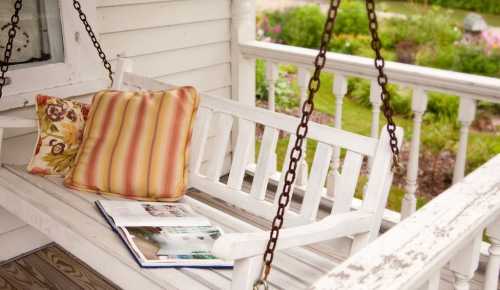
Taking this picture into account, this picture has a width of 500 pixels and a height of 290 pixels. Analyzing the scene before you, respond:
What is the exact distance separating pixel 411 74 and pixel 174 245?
149 centimetres

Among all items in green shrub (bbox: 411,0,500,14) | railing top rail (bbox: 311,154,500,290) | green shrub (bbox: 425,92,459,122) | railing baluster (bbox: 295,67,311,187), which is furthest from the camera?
green shrub (bbox: 411,0,500,14)

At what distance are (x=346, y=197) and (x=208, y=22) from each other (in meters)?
2.05

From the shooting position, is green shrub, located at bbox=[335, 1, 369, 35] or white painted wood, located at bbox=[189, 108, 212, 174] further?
green shrub, located at bbox=[335, 1, 369, 35]

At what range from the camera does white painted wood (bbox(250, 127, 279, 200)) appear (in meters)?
1.99

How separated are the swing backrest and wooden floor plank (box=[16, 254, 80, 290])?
2.72ft

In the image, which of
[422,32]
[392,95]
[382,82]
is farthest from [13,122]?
[422,32]

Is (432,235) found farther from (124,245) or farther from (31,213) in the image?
(31,213)

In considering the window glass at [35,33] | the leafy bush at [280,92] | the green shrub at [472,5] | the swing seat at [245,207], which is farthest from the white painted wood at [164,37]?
the green shrub at [472,5]

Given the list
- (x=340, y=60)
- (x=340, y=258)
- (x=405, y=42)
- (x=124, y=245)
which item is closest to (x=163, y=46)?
(x=340, y=60)

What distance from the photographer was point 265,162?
1992 mm

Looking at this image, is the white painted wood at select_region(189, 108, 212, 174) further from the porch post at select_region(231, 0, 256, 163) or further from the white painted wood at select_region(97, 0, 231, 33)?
the porch post at select_region(231, 0, 256, 163)

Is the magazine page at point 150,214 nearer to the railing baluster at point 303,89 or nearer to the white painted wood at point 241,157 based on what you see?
the white painted wood at point 241,157

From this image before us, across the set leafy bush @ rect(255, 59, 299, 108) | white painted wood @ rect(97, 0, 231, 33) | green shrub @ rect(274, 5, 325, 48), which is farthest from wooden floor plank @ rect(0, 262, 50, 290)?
green shrub @ rect(274, 5, 325, 48)

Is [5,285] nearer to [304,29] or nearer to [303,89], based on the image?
[303,89]
